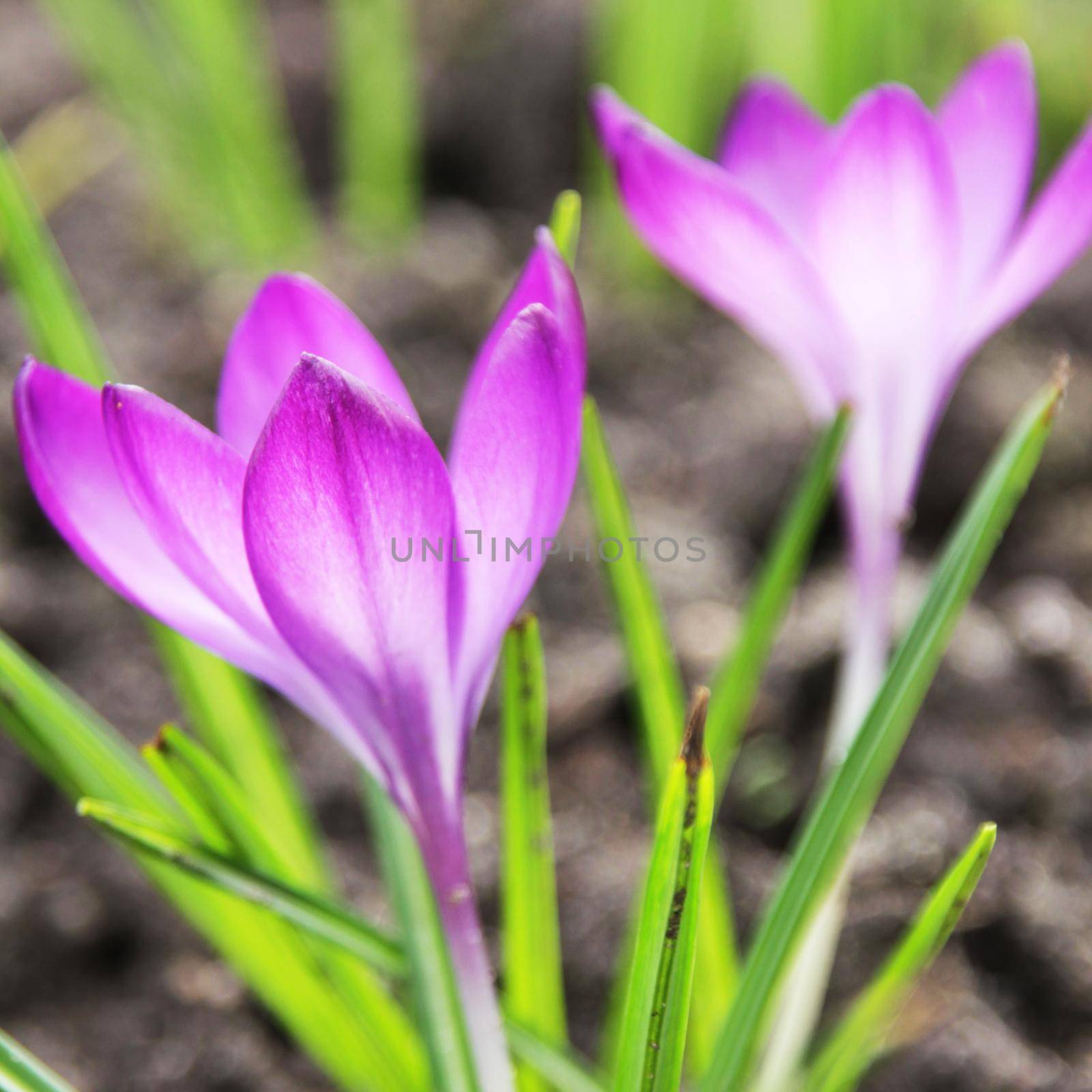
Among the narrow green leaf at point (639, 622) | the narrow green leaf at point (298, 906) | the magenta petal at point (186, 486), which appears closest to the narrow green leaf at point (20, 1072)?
the narrow green leaf at point (298, 906)

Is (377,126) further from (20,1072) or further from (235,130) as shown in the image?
(20,1072)

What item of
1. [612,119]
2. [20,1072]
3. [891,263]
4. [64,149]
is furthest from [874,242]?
[64,149]

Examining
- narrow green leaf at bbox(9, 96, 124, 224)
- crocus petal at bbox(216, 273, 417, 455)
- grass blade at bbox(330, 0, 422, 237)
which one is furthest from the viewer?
narrow green leaf at bbox(9, 96, 124, 224)

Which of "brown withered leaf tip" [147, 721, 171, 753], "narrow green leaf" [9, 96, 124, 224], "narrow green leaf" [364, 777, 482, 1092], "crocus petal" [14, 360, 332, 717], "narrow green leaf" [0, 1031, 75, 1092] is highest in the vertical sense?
"crocus petal" [14, 360, 332, 717]

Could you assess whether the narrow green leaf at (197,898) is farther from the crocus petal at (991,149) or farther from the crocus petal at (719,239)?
the crocus petal at (991,149)

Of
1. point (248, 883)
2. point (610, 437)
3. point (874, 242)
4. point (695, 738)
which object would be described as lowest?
point (610, 437)

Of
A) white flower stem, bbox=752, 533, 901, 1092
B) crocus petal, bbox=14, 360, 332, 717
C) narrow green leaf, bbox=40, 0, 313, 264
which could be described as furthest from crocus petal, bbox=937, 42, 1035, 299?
narrow green leaf, bbox=40, 0, 313, 264

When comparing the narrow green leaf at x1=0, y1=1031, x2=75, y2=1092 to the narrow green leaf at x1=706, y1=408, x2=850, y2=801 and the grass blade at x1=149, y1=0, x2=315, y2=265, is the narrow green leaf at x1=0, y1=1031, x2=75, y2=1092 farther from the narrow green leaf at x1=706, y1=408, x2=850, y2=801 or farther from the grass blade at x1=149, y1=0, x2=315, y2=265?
the grass blade at x1=149, y1=0, x2=315, y2=265
